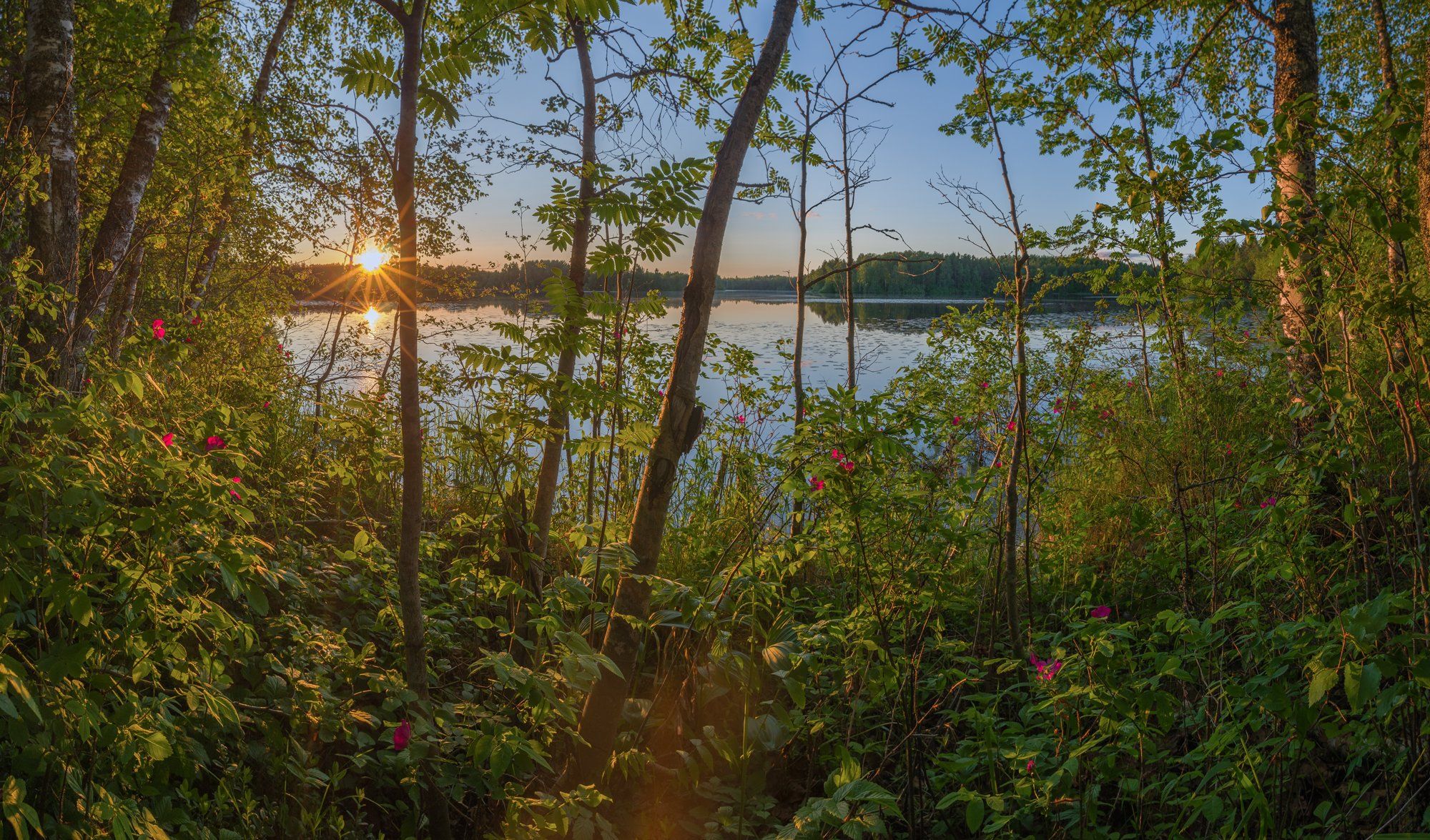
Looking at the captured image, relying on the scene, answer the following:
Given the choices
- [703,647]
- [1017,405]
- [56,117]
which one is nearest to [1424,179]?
[1017,405]

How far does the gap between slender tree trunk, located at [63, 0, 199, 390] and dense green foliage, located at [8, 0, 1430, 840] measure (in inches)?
4.4

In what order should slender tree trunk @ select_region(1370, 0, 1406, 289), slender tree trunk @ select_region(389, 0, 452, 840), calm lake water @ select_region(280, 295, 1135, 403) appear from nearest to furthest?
slender tree trunk @ select_region(1370, 0, 1406, 289)
slender tree trunk @ select_region(389, 0, 452, 840)
calm lake water @ select_region(280, 295, 1135, 403)

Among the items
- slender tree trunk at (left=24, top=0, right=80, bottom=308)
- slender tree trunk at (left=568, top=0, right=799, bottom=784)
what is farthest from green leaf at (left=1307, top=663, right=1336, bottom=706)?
slender tree trunk at (left=24, top=0, right=80, bottom=308)

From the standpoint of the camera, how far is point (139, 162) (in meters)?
4.09

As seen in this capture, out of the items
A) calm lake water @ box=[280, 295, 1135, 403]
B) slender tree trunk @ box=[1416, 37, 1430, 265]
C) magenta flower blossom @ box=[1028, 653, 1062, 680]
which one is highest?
slender tree trunk @ box=[1416, 37, 1430, 265]

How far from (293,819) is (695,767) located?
1184 mm

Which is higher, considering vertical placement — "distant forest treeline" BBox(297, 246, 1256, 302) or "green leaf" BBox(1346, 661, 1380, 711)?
"distant forest treeline" BBox(297, 246, 1256, 302)

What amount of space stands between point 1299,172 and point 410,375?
198 inches

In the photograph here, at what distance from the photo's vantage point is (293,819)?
1.87 meters

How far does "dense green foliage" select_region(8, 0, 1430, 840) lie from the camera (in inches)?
61.2

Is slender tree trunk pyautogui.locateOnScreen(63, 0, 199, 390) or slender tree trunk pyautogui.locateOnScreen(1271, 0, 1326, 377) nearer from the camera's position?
slender tree trunk pyautogui.locateOnScreen(1271, 0, 1326, 377)

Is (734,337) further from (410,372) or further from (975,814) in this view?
(975,814)

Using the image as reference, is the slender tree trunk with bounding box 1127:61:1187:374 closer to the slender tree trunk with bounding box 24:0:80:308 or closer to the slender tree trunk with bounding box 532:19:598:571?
the slender tree trunk with bounding box 532:19:598:571

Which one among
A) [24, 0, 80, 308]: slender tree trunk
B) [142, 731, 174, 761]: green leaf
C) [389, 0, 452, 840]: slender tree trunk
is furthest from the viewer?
[24, 0, 80, 308]: slender tree trunk
